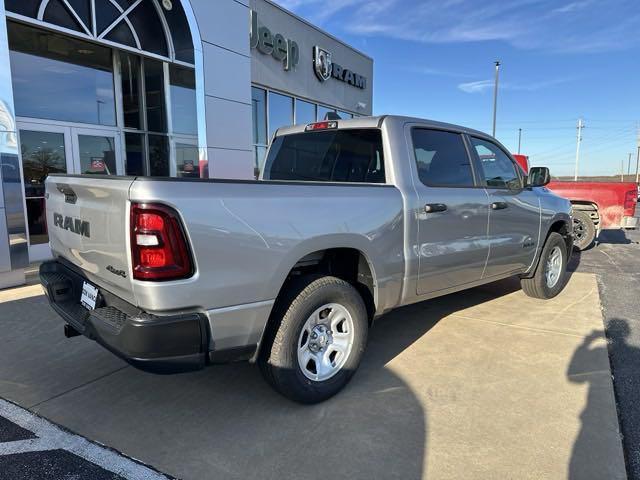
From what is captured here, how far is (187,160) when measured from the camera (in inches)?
373

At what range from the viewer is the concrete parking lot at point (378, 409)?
2.46 metres

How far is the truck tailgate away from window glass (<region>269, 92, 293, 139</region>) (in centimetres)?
1011

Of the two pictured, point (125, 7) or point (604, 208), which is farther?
point (604, 208)

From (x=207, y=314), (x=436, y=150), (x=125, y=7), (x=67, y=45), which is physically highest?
(x=125, y=7)

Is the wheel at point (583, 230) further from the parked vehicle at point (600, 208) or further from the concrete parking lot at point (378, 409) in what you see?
the concrete parking lot at point (378, 409)

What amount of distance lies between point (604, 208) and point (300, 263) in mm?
8708

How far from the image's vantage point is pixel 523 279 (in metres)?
5.56

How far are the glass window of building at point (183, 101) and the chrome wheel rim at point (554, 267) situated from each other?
6.71 m

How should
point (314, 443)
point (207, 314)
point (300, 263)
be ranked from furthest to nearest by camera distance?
1. point (300, 263)
2. point (314, 443)
3. point (207, 314)

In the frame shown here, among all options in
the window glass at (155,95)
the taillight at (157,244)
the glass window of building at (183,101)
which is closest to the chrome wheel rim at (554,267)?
the taillight at (157,244)

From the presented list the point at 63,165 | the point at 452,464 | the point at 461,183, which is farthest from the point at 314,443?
the point at 63,165

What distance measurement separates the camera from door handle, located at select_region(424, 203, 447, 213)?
11.7ft

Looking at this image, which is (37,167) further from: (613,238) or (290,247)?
(613,238)

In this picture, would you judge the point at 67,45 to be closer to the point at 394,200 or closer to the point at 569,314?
the point at 394,200
